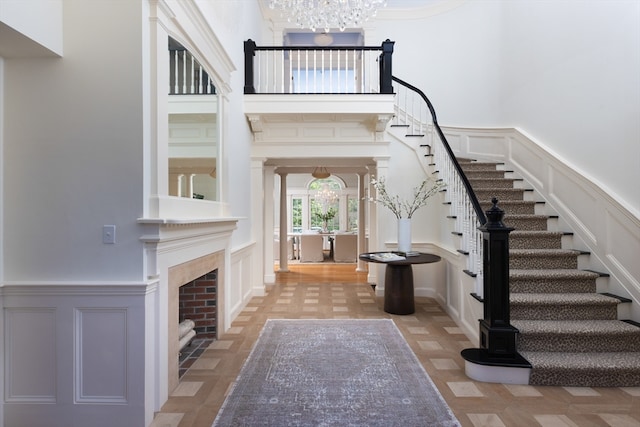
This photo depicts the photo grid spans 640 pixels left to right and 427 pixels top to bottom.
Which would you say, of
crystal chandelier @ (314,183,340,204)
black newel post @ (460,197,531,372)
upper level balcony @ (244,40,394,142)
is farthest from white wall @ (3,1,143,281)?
crystal chandelier @ (314,183,340,204)

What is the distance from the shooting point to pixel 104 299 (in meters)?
2.18

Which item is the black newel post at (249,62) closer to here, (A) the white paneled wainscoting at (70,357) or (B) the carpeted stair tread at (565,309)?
(A) the white paneled wainscoting at (70,357)

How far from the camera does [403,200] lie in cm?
Result: 557

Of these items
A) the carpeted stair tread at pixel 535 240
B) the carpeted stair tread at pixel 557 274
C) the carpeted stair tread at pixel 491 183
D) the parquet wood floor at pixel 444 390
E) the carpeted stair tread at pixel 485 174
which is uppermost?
the carpeted stair tread at pixel 485 174

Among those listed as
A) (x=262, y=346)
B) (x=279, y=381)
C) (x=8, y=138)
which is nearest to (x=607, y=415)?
(x=279, y=381)

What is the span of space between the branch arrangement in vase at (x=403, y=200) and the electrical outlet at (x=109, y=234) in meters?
3.78

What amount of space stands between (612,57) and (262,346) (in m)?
4.45

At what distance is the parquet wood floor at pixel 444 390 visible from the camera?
225 cm

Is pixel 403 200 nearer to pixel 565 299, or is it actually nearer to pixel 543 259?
pixel 543 259

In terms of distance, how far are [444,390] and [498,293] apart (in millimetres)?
879

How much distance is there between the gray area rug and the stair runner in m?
0.96

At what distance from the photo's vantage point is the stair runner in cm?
267

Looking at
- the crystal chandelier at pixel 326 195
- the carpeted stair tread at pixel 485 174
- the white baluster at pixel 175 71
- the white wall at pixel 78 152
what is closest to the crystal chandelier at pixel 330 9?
the white baluster at pixel 175 71

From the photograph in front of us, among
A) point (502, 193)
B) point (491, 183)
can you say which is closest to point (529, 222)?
point (502, 193)
